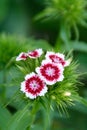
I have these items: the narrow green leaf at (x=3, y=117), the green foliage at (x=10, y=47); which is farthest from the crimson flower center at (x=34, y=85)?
the green foliage at (x=10, y=47)

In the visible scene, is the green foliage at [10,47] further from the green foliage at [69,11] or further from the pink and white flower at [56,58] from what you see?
the pink and white flower at [56,58]

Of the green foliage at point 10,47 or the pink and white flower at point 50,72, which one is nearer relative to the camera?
the pink and white flower at point 50,72

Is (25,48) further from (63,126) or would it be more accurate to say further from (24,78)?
(63,126)

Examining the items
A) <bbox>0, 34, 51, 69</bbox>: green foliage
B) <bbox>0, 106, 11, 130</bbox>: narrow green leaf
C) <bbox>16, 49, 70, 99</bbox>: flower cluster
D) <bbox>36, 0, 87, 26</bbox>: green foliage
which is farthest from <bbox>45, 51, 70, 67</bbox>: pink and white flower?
<bbox>36, 0, 87, 26</bbox>: green foliage

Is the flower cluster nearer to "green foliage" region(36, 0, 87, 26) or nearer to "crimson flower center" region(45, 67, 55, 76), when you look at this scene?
"crimson flower center" region(45, 67, 55, 76)

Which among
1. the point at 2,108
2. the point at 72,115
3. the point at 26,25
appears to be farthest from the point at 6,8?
the point at 2,108
